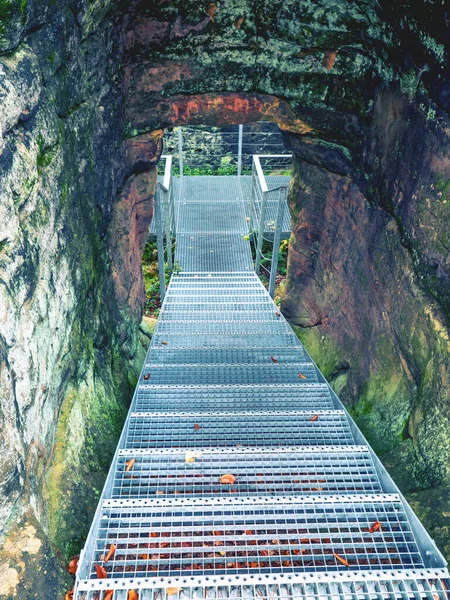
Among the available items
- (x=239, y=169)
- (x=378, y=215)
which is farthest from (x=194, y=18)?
(x=239, y=169)

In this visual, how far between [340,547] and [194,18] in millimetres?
5142

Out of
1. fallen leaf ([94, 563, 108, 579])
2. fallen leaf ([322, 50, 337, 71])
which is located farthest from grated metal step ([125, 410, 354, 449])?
fallen leaf ([322, 50, 337, 71])

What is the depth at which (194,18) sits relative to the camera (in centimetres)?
516

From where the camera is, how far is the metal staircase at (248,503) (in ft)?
7.62

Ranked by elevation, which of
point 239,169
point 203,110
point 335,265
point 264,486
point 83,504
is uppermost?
point 203,110

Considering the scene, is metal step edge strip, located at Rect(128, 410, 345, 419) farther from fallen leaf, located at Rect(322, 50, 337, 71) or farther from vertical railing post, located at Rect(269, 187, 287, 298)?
vertical railing post, located at Rect(269, 187, 287, 298)

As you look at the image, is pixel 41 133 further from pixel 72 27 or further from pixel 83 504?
pixel 83 504

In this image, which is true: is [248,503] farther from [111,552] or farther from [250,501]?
[111,552]

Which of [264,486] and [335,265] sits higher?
[335,265]

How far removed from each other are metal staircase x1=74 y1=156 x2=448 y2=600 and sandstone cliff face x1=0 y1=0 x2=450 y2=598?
0.47m

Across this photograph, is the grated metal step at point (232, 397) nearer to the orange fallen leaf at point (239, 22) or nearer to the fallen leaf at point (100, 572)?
the fallen leaf at point (100, 572)

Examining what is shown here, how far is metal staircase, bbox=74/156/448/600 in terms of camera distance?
7.62 feet

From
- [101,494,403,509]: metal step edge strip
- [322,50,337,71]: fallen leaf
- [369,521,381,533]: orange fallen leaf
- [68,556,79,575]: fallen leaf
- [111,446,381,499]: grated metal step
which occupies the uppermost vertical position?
[322,50,337,71]: fallen leaf

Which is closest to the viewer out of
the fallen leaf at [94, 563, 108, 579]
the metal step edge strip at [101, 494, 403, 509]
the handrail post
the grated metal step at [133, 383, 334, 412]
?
the fallen leaf at [94, 563, 108, 579]
